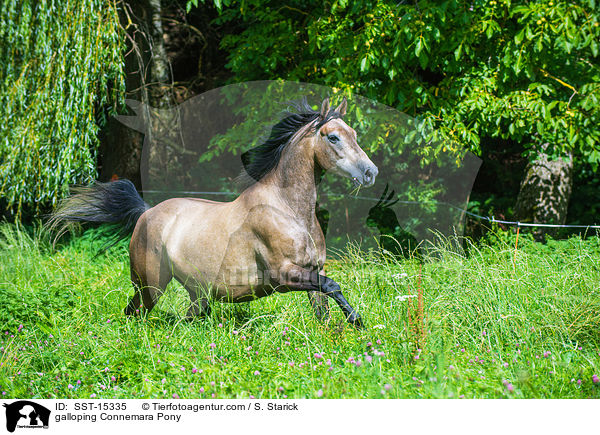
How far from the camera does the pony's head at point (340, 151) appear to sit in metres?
3.26

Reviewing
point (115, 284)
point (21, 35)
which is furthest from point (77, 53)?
point (115, 284)

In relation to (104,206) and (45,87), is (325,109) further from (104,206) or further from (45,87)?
(45,87)

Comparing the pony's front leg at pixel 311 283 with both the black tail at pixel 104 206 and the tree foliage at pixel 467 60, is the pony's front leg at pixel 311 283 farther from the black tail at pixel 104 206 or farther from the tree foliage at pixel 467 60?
the tree foliage at pixel 467 60

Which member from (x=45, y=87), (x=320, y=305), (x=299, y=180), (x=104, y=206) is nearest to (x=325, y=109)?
(x=299, y=180)

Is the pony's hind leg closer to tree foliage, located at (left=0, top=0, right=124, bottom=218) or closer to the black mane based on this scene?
the black mane

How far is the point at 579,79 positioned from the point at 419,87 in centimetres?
217

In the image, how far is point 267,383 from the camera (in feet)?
10.0

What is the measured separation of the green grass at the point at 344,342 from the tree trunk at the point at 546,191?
2502 mm

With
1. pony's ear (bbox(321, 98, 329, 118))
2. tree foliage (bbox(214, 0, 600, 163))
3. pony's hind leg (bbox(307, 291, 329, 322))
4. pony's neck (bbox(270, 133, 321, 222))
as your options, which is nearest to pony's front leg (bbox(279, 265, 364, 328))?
pony's hind leg (bbox(307, 291, 329, 322))

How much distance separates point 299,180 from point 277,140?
15.0 inches

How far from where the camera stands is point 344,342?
3.38 m

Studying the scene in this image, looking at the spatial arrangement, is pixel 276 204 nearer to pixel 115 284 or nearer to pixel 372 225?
pixel 115 284

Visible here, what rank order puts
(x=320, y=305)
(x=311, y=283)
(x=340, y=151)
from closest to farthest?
(x=340, y=151) < (x=311, y=283) < (x=320, y=305)
